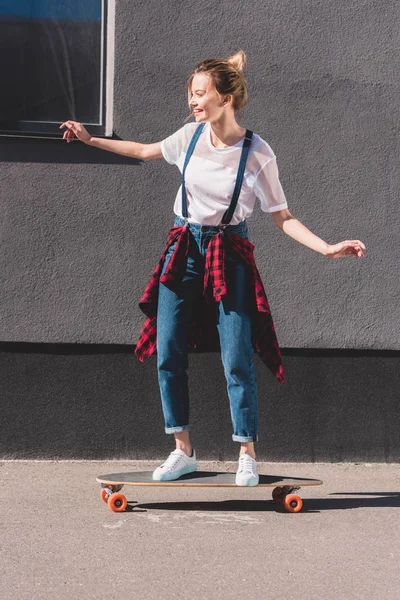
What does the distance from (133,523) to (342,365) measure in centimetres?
194

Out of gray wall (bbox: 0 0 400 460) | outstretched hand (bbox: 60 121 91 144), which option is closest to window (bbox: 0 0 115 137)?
gray wall (bbox: 0 0 400 460)

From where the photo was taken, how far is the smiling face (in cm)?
444

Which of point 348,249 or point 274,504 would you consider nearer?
point 348,249

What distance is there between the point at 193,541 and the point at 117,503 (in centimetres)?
57

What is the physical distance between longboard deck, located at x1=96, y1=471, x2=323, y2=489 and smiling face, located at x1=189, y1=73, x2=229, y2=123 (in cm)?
161

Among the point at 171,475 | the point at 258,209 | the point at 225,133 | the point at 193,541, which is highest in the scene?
the point at 225,133

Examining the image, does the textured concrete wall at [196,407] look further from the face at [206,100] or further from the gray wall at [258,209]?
the face at [206,100]

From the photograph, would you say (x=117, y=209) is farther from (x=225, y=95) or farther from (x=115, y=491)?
(x=115, y=491)

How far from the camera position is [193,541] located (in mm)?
3955

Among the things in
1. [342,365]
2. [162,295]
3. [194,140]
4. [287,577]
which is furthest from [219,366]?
[287,577]

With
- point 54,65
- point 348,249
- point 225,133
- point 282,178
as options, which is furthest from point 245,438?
point 54,65

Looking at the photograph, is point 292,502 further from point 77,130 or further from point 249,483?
point 77,130

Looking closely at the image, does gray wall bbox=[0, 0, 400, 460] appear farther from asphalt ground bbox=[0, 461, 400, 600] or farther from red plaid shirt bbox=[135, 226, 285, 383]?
red plaid shirt bbox=[135, 226, 285, 383]

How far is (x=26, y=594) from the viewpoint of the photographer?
3.26 m
